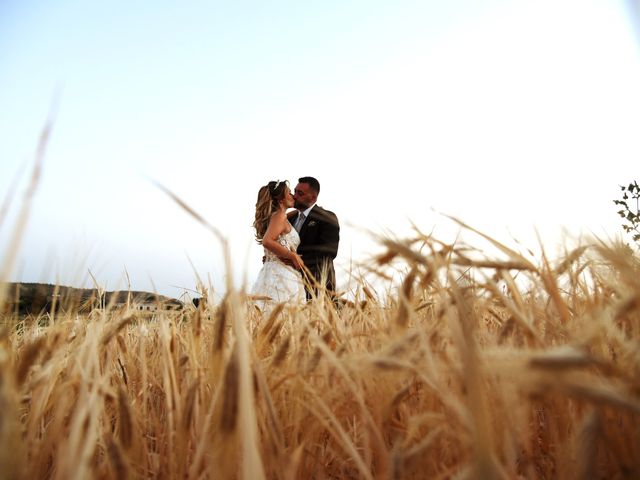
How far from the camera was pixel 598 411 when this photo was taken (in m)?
0.33

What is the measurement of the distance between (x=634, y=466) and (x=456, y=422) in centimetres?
19

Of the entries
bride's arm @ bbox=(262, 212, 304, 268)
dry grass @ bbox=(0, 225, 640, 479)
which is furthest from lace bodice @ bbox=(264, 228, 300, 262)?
dry grass @ bbox=(0, 225, 640, 479)

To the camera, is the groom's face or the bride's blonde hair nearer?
the bride's blonde hair

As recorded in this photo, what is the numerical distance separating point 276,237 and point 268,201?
0.70 m

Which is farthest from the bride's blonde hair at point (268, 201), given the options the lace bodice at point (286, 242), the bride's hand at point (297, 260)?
the bride's hand at point (297, 260)

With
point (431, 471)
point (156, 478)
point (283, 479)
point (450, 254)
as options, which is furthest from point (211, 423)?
point (450, 254)

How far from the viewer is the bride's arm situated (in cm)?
478

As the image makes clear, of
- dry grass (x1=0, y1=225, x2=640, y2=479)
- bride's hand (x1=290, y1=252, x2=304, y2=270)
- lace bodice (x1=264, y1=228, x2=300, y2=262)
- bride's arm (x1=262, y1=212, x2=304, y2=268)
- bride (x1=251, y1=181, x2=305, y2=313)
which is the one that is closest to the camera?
dry grass (x1=0, y1=225, x2=640, y2=479)

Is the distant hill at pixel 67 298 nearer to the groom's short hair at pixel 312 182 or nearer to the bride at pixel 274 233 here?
the bride at pixel 274 233

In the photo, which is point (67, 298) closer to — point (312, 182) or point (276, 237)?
point (276, 237)

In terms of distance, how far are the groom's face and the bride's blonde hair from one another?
82 cm

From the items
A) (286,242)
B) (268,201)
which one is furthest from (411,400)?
(268,201)

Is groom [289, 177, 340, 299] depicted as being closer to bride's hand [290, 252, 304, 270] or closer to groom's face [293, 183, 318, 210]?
groom's face [293, 183, 318, 210]

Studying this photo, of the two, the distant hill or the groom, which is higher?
the groom
